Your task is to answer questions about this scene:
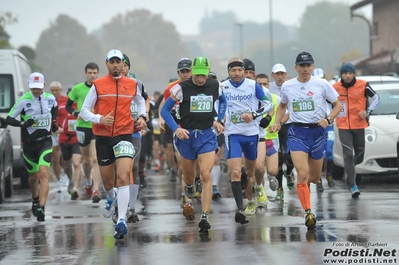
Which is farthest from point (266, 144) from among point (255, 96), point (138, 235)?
point (138, 235)

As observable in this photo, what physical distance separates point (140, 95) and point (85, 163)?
6.25 metres

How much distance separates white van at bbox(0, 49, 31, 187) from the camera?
21359mm

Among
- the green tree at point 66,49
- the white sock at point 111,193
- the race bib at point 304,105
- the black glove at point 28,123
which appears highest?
the green tree at point 66,49

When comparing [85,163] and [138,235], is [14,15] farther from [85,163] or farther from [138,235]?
[138,235]

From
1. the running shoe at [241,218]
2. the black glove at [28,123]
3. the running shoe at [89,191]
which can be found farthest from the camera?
the running shoe at [89,191]

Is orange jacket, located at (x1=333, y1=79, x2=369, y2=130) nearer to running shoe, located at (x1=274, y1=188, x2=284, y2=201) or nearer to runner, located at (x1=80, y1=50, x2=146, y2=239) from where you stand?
running shoe, located at (x1=274, y1=188, x2=284, y2=201)

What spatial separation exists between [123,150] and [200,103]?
1201 millimetres

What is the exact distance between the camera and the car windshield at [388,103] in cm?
1931

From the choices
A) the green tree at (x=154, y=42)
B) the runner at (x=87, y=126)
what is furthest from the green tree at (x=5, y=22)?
the green tree at (x=154, y=42)

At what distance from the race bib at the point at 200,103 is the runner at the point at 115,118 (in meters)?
0.74

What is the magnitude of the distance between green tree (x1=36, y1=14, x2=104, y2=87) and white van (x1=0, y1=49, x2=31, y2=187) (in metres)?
147

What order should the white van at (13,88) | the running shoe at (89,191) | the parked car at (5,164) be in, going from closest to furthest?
the parked car at (5,164), the running shoe at (89,191), the white van at (13,88)

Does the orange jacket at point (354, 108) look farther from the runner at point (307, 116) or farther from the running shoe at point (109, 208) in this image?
the running shoe at point (109, 208)

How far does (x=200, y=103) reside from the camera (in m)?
12.1
